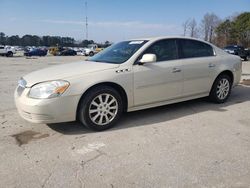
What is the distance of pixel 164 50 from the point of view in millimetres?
5258

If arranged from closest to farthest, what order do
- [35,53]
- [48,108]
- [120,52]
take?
1. [48,108]
2. [120,52]
3. [35,53]

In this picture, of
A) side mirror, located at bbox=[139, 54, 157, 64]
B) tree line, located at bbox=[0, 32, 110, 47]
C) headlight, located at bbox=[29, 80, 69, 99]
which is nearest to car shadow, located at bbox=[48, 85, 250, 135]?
headlight, located at bbox=[29, 80, 69, 99]

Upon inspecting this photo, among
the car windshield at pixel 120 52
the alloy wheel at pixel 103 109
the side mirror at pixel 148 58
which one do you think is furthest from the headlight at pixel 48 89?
the side mirror at pixel 148 58

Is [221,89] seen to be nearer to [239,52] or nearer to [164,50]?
[164,50]

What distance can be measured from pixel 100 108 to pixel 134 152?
1076mm

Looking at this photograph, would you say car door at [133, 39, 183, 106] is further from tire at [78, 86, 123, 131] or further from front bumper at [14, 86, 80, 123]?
front bumper at [14, 86, 80, 123]

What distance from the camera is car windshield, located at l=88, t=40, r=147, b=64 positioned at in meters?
4.92

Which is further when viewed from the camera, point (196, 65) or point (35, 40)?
point (35, 40)

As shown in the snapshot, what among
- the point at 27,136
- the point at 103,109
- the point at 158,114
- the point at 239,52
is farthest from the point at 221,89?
the point at 239,52

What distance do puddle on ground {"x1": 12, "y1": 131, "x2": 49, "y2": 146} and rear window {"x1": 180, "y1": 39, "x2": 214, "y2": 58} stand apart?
2.95 meters

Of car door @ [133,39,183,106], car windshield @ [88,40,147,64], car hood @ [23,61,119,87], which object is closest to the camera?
car hood @ [23,61,119,87]

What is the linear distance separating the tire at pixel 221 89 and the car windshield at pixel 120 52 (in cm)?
197

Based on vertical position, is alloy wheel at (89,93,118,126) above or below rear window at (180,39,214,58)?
below

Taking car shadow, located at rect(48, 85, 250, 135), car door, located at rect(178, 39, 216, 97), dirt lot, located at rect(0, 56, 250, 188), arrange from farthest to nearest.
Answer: car door, located at rect(178, 39, 216, 97) < car shadow, located at rect(48, 85, 250, 135) < dirt lot, located at rect(0, 56, 250, 188)
